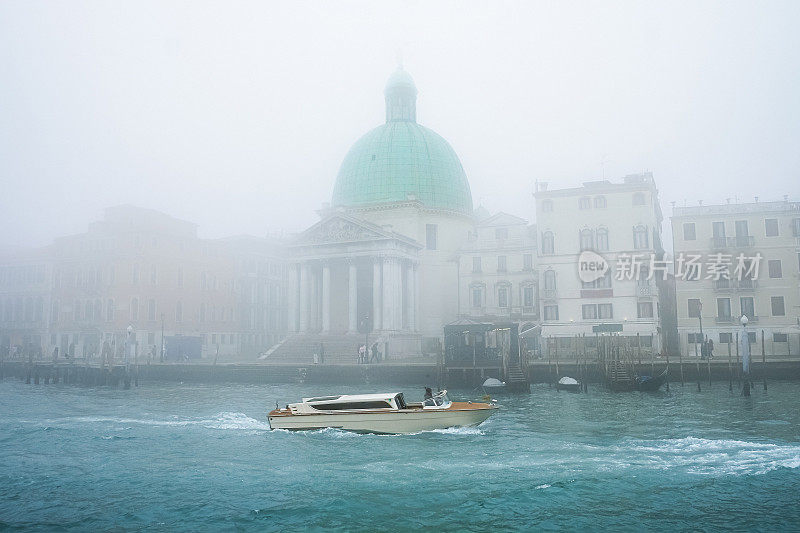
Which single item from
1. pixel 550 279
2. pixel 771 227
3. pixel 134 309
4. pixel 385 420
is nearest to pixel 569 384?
pixel 550 279

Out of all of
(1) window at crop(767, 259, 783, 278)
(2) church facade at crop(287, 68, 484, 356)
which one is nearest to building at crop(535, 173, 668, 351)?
(1) window at crop(767, 259, 783, 278)

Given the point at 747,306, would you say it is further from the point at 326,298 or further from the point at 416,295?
the point at 326,298

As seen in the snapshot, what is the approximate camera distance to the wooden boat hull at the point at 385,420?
26234 millimetres

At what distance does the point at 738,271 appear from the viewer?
51.7 m

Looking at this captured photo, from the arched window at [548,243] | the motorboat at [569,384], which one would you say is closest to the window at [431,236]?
the arched window at [548,243]

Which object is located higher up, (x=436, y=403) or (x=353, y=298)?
(x=353, y=298)

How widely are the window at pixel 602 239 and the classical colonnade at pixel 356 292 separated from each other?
58.4 ft

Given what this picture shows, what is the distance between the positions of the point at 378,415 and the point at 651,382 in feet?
65.8

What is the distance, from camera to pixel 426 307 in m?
69.2

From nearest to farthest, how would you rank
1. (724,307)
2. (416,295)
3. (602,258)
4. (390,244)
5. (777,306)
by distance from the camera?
(777,306), (724,307), (602,258), (390,244), (416,295)

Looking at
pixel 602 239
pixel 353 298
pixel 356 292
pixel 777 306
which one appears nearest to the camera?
pixel 777 306

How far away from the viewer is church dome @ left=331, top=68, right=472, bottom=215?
69.2 m

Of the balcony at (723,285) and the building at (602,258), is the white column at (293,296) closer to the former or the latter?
the building at (602,258)

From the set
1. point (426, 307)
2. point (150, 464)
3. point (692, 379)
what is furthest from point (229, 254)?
point (150, 464)
